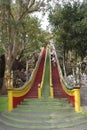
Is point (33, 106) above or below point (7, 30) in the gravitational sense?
below

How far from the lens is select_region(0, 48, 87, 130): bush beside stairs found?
1166 centimetres

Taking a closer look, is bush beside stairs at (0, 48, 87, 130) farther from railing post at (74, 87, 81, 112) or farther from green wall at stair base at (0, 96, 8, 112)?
green wall at stair base at (0, 96, 8, 112)

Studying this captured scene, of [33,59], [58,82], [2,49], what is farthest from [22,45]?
[33,59]

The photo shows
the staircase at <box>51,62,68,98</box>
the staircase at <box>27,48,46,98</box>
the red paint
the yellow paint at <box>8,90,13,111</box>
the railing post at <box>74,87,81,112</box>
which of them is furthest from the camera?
the staircase at <box>27,48,46,98</box>

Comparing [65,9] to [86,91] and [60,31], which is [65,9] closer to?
[60,31]

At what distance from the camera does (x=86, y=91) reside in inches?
696

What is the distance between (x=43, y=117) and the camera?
1280 centimetres

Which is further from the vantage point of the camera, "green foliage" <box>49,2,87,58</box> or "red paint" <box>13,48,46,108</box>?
"green foliage" <box>49,2,87,58</box>

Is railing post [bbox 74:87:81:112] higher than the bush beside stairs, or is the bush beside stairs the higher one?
railing post [bbox 74:87:81:112]

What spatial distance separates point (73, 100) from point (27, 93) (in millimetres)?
3712

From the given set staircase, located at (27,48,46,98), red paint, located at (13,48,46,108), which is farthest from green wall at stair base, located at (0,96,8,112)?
staircase, located at (27,48,46,98)

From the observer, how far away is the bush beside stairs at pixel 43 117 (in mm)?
11656

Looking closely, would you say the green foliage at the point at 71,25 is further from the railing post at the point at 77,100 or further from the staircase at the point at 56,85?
the railing post at the point at 77,100

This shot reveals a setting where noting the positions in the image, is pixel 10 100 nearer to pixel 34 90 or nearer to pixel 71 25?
pixel 34 90
